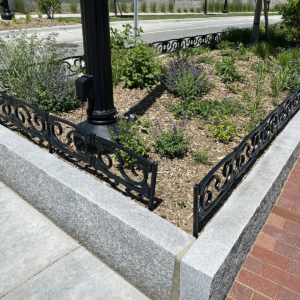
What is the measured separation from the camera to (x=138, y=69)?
18.5ft

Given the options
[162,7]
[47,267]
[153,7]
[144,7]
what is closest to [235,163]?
[47,267]

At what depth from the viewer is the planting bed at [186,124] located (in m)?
3.13

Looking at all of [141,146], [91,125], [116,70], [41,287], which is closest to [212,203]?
[141,146]

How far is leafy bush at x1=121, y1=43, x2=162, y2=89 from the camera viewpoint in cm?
548

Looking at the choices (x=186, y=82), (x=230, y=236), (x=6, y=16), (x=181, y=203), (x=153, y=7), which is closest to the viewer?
(x=230, y=236)

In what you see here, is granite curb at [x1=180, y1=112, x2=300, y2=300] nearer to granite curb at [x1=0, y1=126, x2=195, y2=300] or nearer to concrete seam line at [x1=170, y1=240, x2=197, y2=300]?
concrete seam line at [x1=170, y1=240, x2=197, y2=300]

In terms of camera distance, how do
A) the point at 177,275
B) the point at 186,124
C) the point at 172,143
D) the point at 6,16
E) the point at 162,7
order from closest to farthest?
the point at 177,275 → the point at 172,143 → the point at 186,124 → the point at 6,16 → the point at 162,7

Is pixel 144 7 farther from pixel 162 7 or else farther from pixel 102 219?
pixel 102 219

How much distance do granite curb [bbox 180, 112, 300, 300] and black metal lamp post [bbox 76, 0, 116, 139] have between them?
1764 millimetres

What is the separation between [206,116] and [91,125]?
5.67ft

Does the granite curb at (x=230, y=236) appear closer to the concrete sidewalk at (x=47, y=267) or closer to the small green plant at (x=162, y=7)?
the concrete sidewalk at (x=47, y=267)

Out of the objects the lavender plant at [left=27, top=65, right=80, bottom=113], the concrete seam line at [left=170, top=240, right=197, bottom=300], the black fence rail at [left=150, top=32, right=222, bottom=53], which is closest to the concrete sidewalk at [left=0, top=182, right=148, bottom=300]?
the concrete seam line at [left=170, top=240, right=197, bottom=300]

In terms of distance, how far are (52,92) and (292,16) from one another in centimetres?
946

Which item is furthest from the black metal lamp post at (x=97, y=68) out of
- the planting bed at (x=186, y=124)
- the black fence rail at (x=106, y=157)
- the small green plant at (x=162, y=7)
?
the small green plant at (x=162, y=7)
